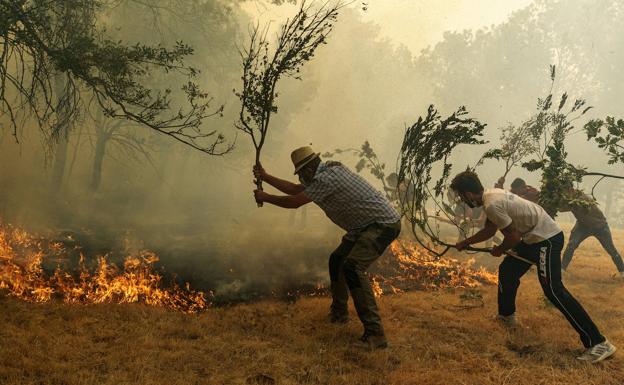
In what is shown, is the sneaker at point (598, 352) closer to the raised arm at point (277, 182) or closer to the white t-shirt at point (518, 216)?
Answer: the white t-shirt at point (518, 216)

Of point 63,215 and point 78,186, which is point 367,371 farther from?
point 78,186

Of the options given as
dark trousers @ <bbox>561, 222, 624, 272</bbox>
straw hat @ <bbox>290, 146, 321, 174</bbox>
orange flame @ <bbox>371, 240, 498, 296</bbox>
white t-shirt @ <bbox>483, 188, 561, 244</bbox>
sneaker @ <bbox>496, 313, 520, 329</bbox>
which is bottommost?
sneaker @ <bbox>496, 313, 520, 329</bbox>

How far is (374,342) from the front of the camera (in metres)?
4.59

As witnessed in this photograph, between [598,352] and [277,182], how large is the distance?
391 centimetres

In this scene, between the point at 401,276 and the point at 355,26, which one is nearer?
the point at 401,276

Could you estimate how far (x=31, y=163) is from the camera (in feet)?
67.4

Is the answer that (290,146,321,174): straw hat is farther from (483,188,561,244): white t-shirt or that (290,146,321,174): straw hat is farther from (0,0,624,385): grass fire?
(483,188,561,244): white t-shirt

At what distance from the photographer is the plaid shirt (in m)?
4.57

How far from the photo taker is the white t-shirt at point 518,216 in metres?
4.82

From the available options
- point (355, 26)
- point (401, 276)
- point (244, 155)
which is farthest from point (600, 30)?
point (401, 276)

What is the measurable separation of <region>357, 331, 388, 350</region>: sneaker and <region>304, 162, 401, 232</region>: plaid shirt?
1.17m

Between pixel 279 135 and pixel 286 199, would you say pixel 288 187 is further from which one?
pixel 279 135

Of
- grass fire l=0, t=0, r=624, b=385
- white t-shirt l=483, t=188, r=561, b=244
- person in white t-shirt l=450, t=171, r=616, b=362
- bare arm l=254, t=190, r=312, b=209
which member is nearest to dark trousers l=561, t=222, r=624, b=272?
grass fire l=0, t=0, r=624, b=385

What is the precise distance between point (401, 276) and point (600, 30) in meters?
33.1
